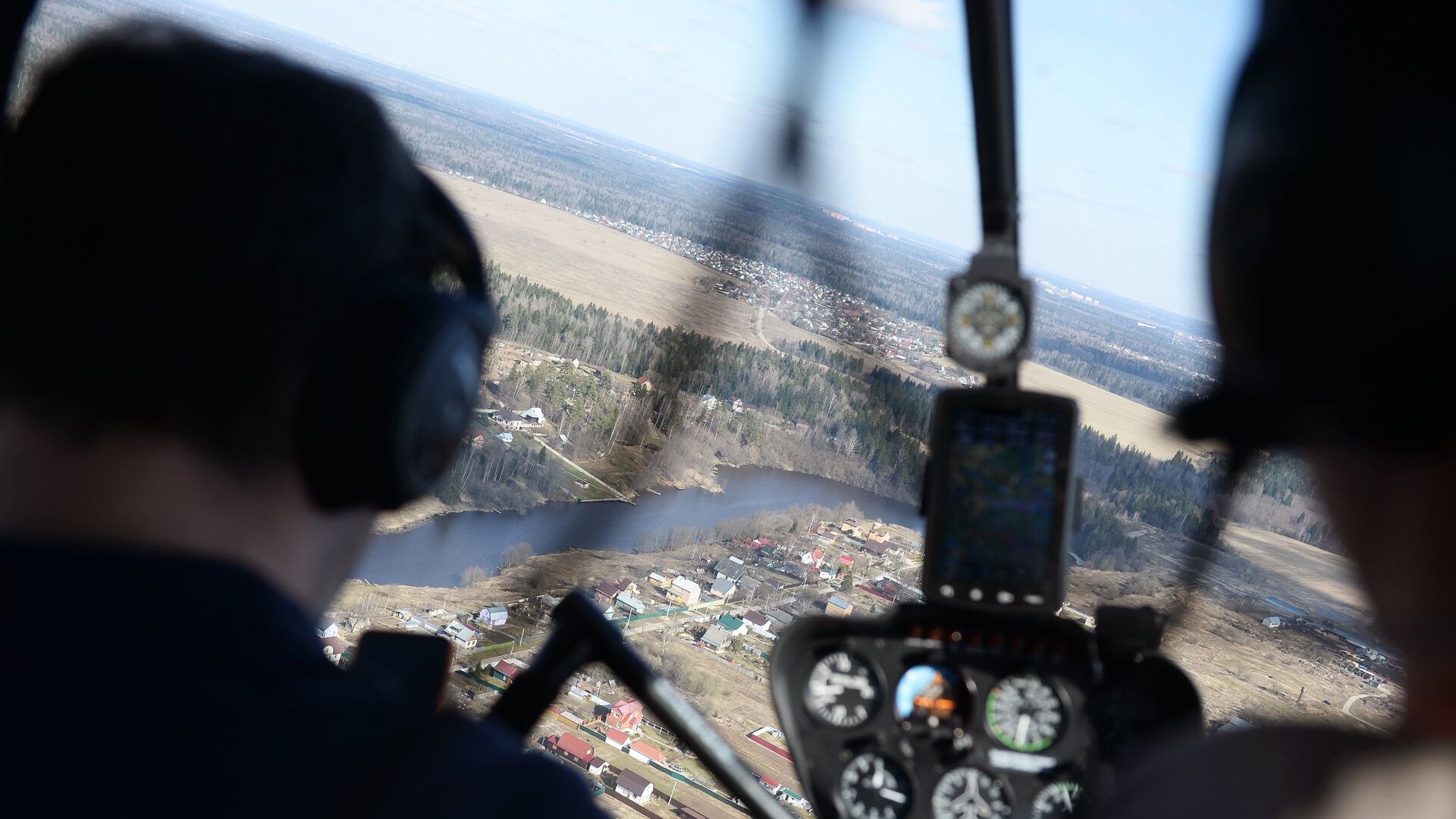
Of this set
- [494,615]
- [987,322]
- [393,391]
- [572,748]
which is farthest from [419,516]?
[393,391]

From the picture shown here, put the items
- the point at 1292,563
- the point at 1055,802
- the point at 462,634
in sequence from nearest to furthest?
1. the point at 1055,802
2. the point at 1292,563
3. the point at 462,634

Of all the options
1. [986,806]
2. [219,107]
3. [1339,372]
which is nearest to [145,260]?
[219,107]

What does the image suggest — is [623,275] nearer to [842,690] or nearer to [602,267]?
[602,267]

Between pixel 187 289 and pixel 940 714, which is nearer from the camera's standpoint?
pixel 187 289

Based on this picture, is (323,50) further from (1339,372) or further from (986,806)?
(1339,372)

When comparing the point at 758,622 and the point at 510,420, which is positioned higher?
the point at 510,420

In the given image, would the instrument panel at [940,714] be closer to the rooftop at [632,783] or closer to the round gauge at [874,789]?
the round gauge at [874,789]

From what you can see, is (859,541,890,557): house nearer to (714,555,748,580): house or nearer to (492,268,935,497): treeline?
(492,268,935,497): treeline
